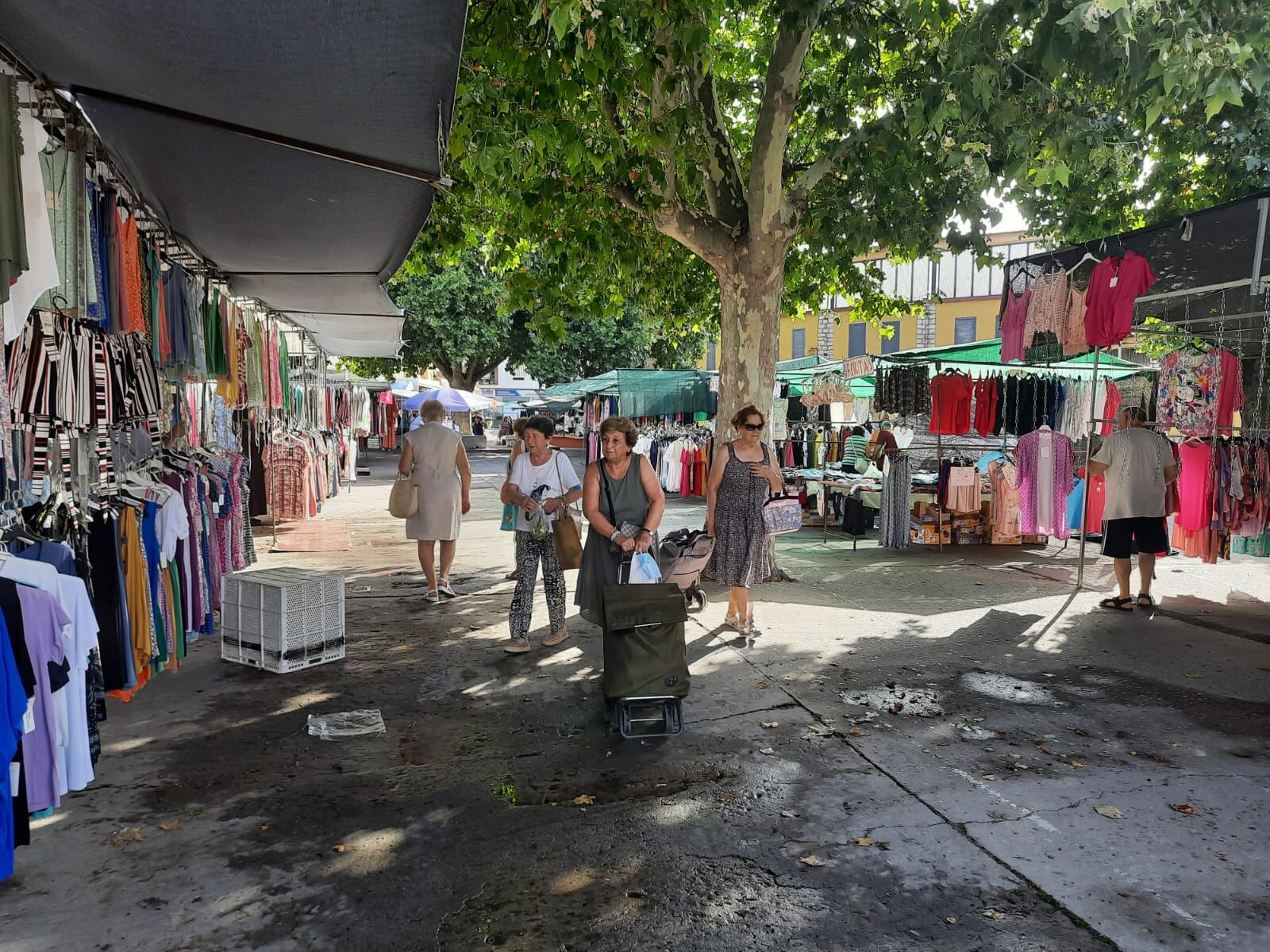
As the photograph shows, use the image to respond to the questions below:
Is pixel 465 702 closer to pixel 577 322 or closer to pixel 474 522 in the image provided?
pixel 474 522

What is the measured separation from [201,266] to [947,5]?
238 inches

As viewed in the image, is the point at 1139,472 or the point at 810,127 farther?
the point at 810,127

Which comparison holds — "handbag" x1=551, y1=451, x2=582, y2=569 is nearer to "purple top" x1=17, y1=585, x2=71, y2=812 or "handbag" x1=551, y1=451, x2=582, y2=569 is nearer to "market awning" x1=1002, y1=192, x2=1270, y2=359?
"purple top" x1=17, y1=585, x2=71, y2=812

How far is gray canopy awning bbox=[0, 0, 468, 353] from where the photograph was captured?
2.90 metres

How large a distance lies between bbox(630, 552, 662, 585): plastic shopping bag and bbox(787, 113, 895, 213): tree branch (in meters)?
5.02

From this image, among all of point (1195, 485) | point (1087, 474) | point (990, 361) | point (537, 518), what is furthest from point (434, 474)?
point (1195, 485)

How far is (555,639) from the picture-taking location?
22.5 ft

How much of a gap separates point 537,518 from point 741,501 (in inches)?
61.6

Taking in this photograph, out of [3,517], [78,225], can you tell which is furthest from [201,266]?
[3,517]

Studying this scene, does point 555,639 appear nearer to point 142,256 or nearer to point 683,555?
point 683,555

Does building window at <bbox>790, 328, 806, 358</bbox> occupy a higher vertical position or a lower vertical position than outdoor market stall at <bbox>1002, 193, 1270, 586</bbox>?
higher

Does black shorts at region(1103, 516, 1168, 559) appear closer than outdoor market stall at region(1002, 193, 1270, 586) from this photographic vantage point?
No

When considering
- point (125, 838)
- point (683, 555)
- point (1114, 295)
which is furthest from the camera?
point (1114, 295)

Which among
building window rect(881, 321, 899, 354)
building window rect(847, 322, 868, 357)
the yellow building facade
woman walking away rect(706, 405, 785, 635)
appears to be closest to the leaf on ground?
woman walking away rect(706, 405, 785, 635)
